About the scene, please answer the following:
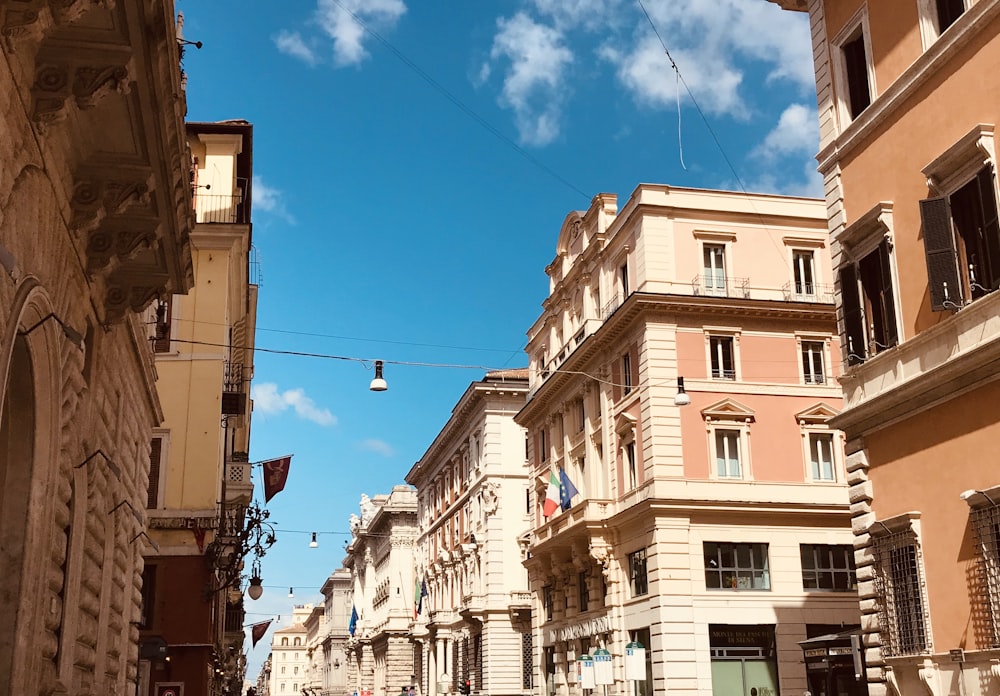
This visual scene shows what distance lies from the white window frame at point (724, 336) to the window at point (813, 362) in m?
2.63

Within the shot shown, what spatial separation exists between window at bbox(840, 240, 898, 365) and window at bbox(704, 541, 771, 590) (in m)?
19.4

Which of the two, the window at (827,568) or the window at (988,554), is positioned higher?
the window at (827,568)

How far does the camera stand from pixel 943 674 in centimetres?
1552

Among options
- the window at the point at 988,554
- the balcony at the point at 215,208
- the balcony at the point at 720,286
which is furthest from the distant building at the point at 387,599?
the window at the point at 988,554

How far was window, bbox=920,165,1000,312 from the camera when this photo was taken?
15.0m

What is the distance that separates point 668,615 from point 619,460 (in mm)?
6875

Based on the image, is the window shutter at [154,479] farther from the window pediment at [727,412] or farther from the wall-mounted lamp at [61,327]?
the window pediment at [727,412]

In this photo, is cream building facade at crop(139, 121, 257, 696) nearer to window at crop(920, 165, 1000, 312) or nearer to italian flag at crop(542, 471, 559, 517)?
italian flag at crop(542, 471, 559, 517)

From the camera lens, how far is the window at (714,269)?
39.2 m

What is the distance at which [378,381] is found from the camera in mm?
24609

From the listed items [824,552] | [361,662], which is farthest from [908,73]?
[361,662]

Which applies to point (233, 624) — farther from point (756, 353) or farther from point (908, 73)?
point (908, 73)

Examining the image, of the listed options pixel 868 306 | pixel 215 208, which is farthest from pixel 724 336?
pixel 868 306

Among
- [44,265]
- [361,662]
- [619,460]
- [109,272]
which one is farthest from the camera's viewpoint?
[361,662]
